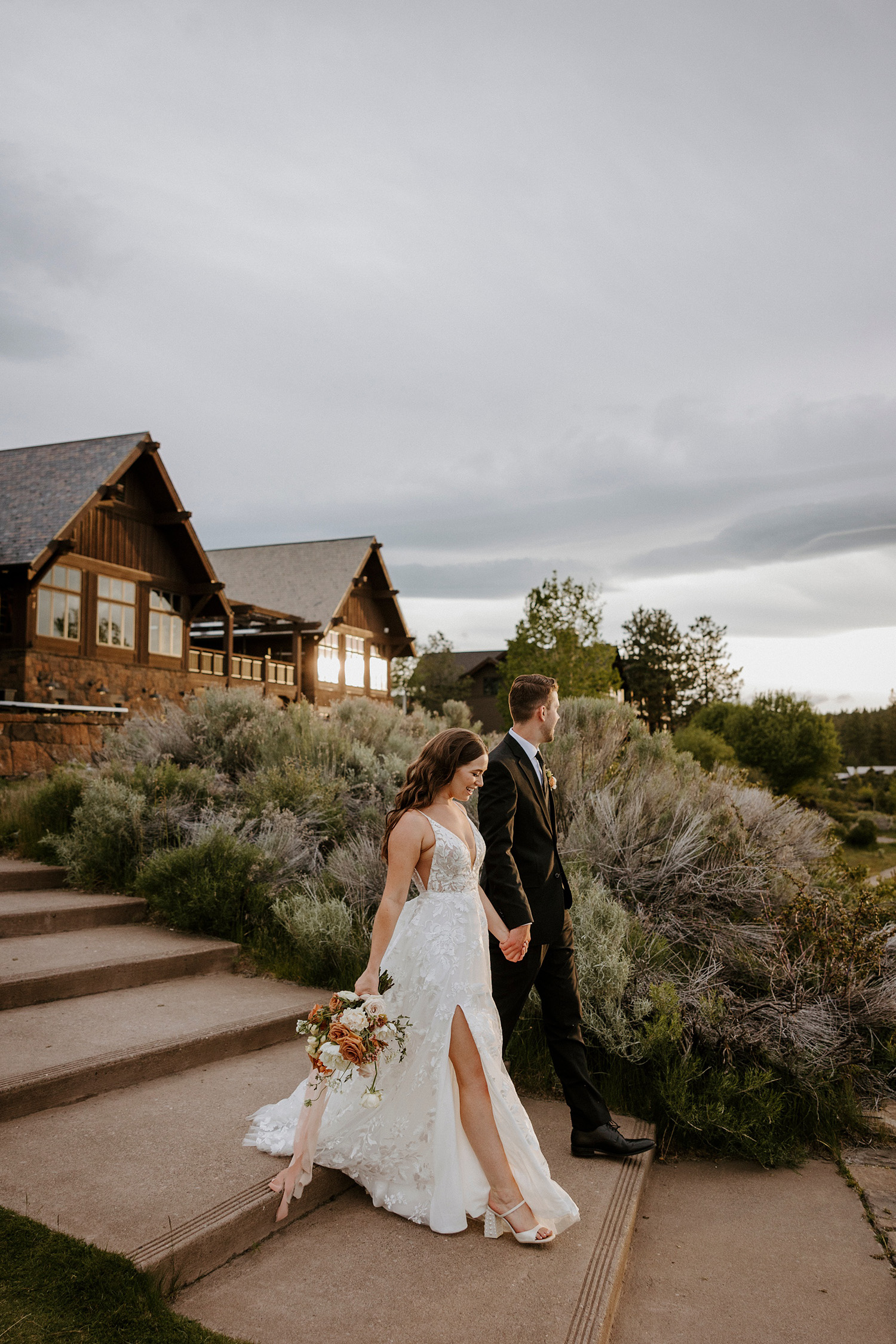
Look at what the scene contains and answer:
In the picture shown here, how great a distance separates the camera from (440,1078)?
10.4ft

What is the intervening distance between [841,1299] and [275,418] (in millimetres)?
11879

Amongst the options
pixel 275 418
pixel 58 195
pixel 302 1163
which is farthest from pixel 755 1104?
pixel 275 418

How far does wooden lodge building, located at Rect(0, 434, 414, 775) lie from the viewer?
18062 mm

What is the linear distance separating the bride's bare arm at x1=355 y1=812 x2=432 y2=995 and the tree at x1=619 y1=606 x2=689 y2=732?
150 ft

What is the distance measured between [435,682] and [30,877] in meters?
38.5

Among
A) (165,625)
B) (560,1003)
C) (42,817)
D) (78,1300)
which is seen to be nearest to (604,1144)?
(560,1003)

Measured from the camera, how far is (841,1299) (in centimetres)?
311

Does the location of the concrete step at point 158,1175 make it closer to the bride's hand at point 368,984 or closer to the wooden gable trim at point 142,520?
the bride's hand at point 368,984

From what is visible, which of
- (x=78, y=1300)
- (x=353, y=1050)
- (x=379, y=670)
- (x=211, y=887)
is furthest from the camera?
(x=379, y=670)

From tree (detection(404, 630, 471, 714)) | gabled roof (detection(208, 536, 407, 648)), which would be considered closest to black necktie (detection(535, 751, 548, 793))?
gabled roof (detection(208, 536, 407, 648))

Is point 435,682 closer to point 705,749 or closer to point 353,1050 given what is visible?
point 705,749

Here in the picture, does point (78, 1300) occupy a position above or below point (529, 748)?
below

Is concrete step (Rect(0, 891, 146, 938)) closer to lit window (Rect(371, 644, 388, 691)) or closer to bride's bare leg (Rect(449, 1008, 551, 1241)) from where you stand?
bride's bare leg (Rect(449, 1008, 551, 1241))

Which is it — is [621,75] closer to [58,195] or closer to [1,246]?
[58,195]
